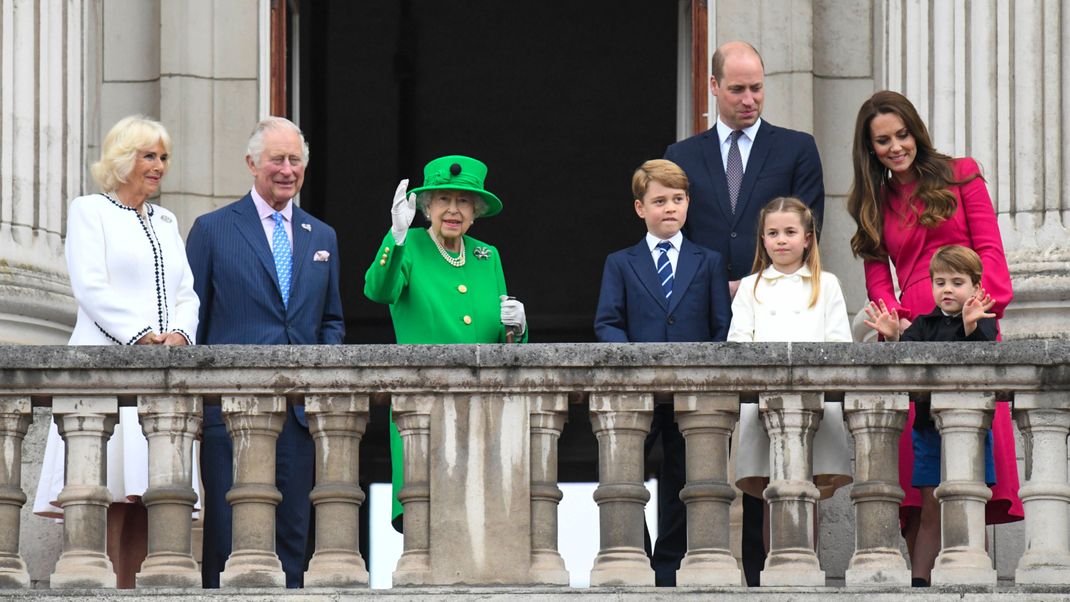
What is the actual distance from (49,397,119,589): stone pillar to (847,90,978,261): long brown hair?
2817 millimetres

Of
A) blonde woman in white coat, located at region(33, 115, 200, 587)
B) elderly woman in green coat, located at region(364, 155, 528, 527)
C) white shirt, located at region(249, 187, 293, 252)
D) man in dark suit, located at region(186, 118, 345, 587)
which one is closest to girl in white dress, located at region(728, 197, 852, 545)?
elderly woman in green coat, located at region(364, 155, 528, 527)

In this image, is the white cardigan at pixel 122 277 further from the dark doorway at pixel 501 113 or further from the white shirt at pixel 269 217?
the dark doorway at pixel 501 113

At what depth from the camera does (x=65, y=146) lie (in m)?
11.5

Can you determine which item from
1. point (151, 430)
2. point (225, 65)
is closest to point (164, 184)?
point (225, 65)

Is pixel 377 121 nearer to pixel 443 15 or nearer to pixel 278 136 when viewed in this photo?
pixel 443 15

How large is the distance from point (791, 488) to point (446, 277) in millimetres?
1693

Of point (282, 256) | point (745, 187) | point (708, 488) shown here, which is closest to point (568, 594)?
point (708, 488)

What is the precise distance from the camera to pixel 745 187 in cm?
980

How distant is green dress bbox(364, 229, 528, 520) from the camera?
9.38 meters

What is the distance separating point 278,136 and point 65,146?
2.44 m

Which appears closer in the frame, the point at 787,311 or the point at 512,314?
the point at 787,311

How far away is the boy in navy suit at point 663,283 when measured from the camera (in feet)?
30.5

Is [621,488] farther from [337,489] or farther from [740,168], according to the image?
[740,168]

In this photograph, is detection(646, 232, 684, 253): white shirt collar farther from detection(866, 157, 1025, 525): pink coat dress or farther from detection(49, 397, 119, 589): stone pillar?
detection(49, 397, 119, 589): stone pillar
